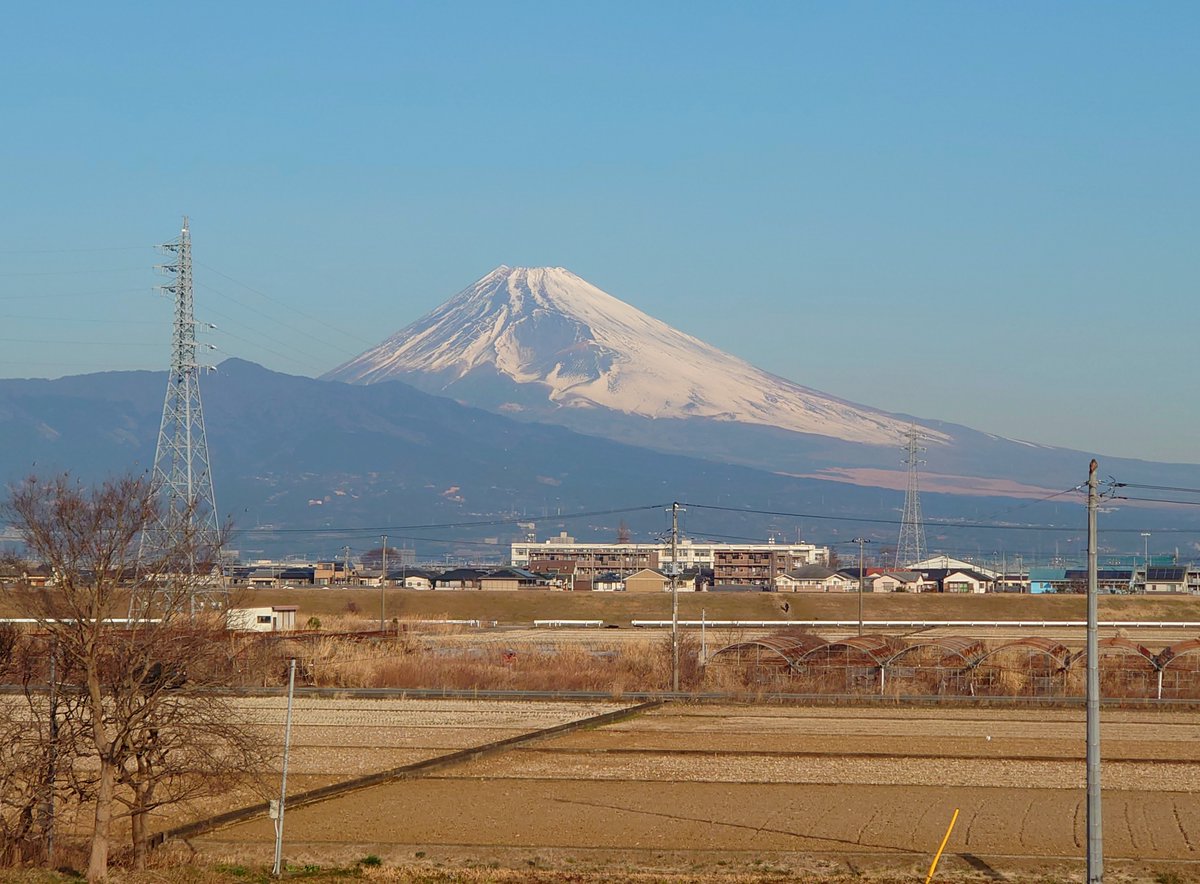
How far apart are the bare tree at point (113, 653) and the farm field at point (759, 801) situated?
7.79 feet

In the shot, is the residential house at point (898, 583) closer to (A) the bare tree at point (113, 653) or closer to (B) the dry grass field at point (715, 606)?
(B) the dry grass field at point (715, 606)

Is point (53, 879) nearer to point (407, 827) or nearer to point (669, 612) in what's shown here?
point (407, 827)

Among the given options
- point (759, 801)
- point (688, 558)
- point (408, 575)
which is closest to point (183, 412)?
point (759, 801)

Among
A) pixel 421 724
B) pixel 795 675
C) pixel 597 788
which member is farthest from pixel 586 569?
pixel 597 788

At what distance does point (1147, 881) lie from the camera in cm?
1794

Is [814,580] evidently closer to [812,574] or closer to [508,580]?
[812,574]

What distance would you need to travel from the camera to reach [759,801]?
79.3 ft

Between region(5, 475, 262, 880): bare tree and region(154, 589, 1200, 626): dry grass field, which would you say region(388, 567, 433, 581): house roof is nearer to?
region(154, 589, 1200, 626): dry grass field

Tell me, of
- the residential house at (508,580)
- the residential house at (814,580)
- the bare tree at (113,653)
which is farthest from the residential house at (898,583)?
the bare tree at (113,653)

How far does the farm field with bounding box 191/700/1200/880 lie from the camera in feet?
63.7

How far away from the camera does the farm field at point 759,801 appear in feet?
63.7

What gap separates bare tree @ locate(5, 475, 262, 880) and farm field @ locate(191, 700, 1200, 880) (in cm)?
237

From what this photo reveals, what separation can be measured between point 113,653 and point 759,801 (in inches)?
439

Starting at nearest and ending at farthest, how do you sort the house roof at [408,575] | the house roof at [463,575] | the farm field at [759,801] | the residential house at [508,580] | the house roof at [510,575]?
the farm field at [759,801], the residential house at [508,580], the house roof at [463,575], the house roof at [510,575], the house roof at [408,575]
